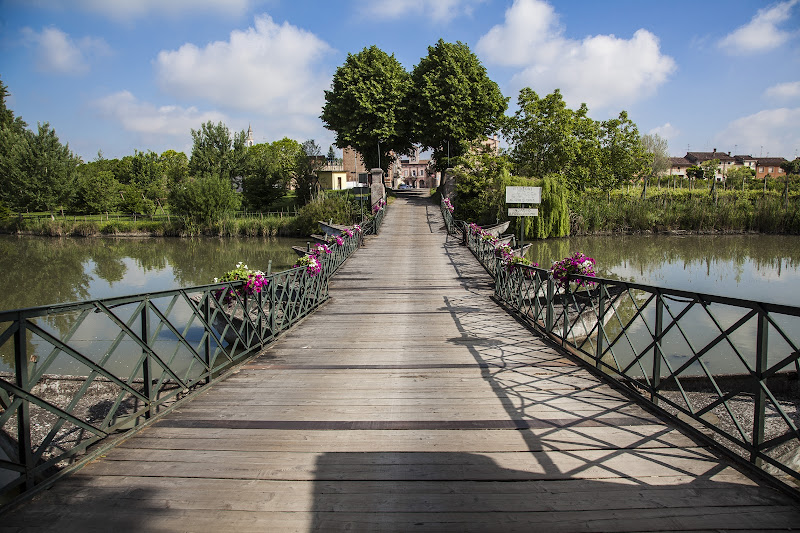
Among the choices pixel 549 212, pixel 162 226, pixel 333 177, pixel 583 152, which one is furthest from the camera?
pixel 333 177

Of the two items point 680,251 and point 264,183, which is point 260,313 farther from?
point 264,183

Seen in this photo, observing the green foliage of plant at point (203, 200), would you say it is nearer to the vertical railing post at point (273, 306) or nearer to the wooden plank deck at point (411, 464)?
the vertical railing post at point (273, 306)

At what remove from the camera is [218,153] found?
5119 cm

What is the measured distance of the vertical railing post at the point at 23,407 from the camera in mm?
2916

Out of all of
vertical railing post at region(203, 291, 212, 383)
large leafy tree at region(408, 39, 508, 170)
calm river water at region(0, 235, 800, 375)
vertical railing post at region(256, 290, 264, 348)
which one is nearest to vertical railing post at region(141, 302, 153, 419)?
vertical railing post at region(203, 291, 212, 383)

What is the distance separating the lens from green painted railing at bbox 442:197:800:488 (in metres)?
3.14

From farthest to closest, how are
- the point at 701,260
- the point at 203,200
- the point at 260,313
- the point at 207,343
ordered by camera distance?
1. the point at 203,200
2. the point at 701,260
3. the point at 260,313
4. the point at 207,343

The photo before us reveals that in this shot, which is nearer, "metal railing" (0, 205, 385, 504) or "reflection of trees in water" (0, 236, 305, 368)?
"metal railing" (0, 205, 385, 504)

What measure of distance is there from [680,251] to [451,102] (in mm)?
17112

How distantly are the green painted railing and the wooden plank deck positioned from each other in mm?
316

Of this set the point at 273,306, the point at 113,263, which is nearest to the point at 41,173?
the point at 113,263

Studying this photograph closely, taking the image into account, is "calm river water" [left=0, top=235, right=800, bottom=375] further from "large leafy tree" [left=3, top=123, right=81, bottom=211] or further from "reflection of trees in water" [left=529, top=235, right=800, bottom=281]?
"large leafy tree" [left=3, top=123, right=81, bottom=211]

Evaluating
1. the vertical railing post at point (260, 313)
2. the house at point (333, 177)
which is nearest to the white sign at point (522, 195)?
the vertical railing post at point (260, 313)

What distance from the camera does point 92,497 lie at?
2.99 metres
